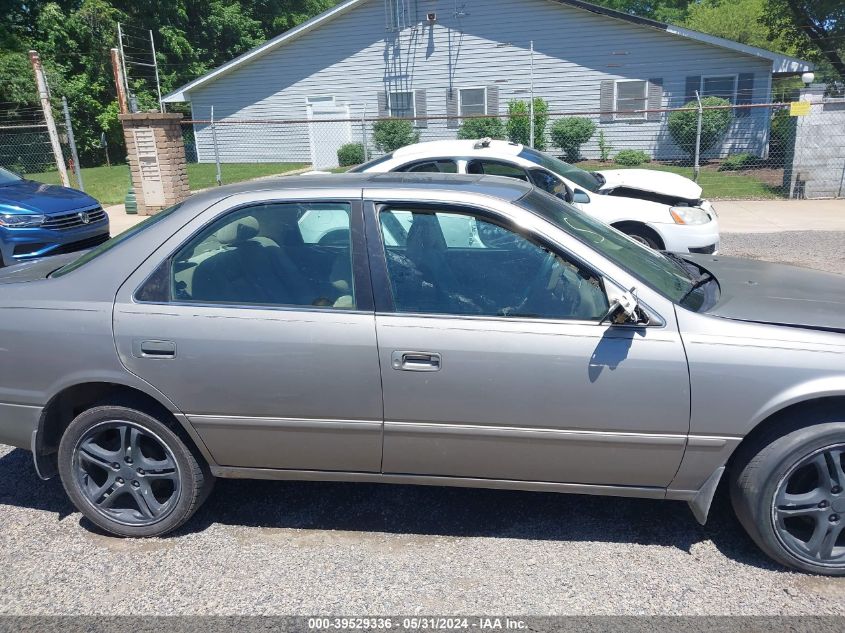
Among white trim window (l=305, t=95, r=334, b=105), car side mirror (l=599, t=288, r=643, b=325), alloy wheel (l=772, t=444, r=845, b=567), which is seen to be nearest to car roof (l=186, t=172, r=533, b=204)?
car side mirror (l=599, t=288, r=643, b=325)

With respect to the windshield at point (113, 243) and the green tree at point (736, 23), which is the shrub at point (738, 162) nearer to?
the windshield at point (113, 243)

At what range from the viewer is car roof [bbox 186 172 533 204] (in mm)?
3357

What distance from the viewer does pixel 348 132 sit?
79.3ft

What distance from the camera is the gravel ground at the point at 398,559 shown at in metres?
2.97

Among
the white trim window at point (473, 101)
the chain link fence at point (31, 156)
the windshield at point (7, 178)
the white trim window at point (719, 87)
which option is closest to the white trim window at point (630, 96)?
the white trim window at point (719, 87)

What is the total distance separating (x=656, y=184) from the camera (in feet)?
27.9

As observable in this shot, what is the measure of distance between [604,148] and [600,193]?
44.6 feet

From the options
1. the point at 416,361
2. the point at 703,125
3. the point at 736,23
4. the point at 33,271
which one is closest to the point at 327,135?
the point at 703,125

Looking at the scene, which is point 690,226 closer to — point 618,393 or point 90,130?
point 618,393

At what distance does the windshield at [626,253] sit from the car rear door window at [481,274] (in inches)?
7.0

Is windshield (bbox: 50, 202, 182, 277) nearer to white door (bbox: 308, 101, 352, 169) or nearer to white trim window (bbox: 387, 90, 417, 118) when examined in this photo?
white trim window (bbox: 387, 90, 417, 118)

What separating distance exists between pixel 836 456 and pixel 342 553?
218cm

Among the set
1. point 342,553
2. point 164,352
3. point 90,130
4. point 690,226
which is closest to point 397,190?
point 164,352

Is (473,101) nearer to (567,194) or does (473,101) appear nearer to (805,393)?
(567,194)
